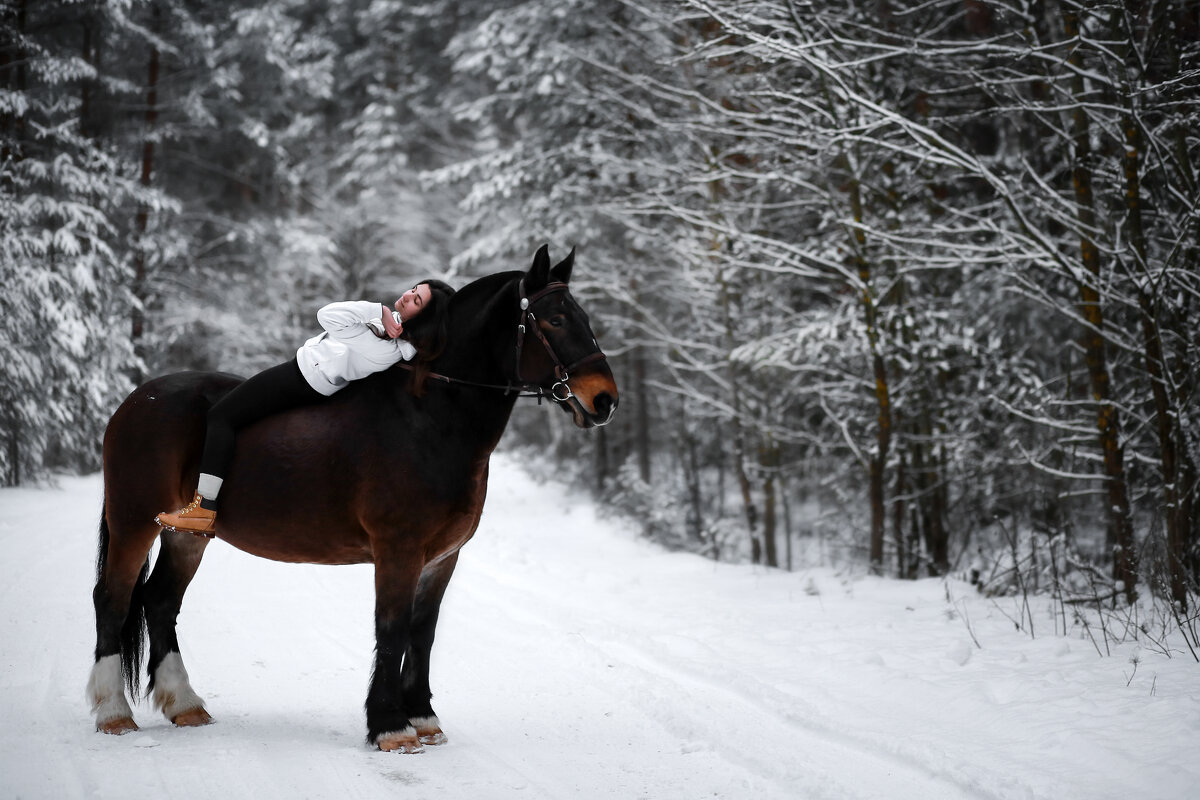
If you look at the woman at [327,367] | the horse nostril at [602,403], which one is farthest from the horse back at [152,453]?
the horse nostril at [602,403]

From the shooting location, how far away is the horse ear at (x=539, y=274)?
4.12 metres

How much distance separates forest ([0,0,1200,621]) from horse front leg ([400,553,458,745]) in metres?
4.56

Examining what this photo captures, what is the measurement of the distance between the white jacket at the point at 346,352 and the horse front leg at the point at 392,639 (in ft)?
3.22

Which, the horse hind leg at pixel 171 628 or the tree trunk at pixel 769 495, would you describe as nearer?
the horse hind leg at pixel 171 628

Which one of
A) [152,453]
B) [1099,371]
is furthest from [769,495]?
[152,453]

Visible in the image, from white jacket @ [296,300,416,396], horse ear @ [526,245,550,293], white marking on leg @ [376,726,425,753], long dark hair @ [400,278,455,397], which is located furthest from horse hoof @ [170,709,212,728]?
horse ear @ [526,245,550,293]

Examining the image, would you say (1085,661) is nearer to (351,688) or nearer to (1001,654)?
(1001,654)

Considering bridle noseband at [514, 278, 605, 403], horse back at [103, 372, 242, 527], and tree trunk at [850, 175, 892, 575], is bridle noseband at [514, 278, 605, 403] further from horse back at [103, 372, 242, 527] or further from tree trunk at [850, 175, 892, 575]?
tree trunk at [850, 175, 892, 575]

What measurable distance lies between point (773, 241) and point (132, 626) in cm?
710

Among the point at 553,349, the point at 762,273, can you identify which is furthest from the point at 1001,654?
the point at 762,273

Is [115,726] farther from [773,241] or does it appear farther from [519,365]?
[773,241]

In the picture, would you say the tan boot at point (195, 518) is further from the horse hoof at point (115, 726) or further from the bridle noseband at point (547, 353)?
the bridle noseband at point (547, 353)

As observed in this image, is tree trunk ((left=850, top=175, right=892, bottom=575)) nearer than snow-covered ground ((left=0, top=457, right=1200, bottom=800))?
No

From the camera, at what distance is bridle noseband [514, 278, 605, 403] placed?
4.04m
